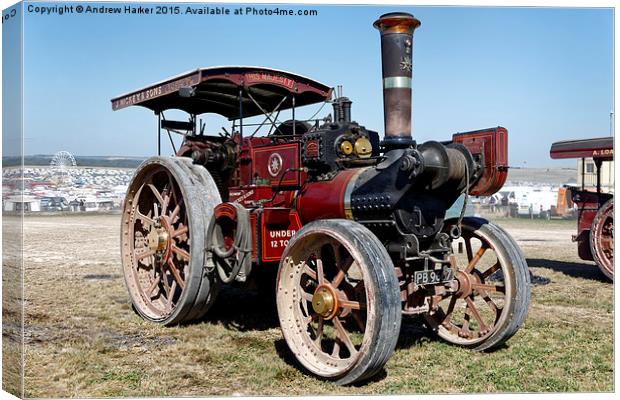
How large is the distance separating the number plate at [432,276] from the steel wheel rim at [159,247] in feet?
7.23

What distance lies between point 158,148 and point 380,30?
3.54 metres

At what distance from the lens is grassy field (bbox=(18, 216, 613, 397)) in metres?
4.73

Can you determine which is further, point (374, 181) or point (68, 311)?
point (68, 311)

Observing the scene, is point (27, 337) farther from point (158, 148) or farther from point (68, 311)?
point (158, 148)

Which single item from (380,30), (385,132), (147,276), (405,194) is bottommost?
(147,276)

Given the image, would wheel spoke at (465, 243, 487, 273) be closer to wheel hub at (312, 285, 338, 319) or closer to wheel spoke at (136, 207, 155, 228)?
wheel hub at (312, 285, 338, 319)

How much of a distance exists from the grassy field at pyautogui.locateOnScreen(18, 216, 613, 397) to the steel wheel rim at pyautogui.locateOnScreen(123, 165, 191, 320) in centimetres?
33

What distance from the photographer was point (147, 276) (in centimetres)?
732

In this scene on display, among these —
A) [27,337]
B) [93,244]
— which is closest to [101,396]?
[27,337]

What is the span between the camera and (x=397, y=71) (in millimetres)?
4902

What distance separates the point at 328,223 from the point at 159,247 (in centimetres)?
252

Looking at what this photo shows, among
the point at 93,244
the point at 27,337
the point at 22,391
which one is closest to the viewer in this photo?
the point at 22,391

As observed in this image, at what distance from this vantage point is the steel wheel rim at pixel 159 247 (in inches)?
262

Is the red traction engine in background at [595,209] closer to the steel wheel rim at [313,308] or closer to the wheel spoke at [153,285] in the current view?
the steel wheel rim at [313,308]
